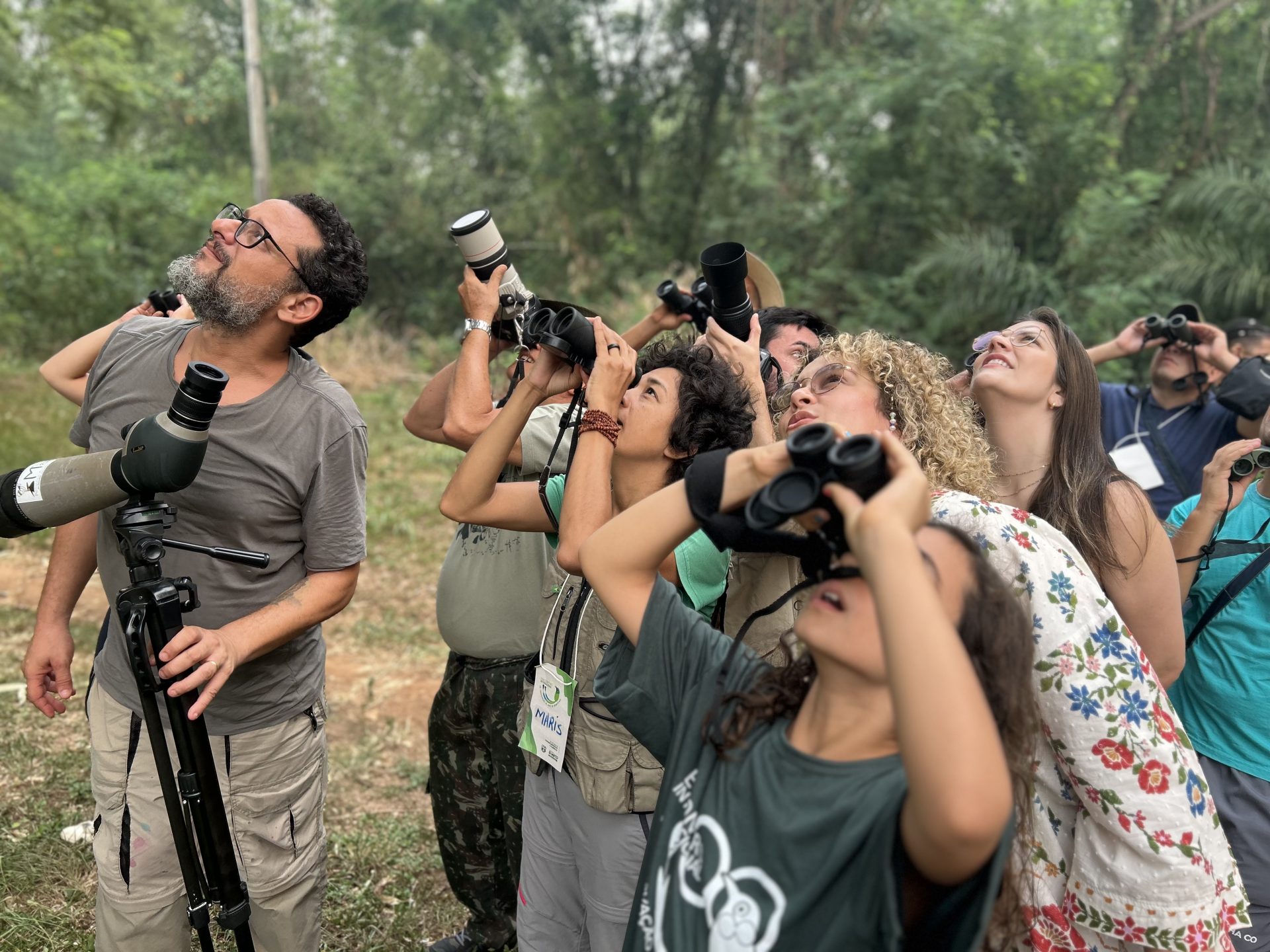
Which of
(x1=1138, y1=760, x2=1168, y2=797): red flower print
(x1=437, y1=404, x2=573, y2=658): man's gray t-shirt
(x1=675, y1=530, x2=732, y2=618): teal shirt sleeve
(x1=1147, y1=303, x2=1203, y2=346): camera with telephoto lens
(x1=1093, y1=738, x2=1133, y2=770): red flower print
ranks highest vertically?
(x1=675, y1=530, x2=732, y2=618): teal shirt sleeve

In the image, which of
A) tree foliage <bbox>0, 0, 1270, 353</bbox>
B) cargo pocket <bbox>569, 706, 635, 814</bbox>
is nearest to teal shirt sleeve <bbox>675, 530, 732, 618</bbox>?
cargo pocket <bbox>569, 706, 635, 814</bbox>

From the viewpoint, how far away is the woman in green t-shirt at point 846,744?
0.97 m

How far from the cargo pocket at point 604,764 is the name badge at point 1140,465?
91.1 inches

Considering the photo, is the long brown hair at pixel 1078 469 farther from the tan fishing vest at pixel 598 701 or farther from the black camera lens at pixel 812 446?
the black camera lens at pixel 812 446

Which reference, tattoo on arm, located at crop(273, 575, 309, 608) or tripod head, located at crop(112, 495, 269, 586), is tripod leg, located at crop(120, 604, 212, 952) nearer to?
tripod head, located at crop(112, 495, 269, 586)

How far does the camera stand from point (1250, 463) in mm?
2186

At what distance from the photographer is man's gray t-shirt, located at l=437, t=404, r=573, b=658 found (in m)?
2.56

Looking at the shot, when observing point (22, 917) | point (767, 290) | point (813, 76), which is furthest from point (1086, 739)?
point (813, 76)

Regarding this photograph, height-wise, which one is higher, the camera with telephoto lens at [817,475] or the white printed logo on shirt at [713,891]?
the camera with telephoto lens at [817,475]

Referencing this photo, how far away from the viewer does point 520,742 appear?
81.4 inches

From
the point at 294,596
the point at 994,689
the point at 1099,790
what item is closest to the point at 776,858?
the point at 994,689

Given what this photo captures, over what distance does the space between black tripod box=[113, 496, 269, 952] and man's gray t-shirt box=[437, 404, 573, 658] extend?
81 centimetres

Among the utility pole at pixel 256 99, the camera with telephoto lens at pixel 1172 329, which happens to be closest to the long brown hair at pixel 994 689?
the camera with telephoto lens at pixel 1172 329

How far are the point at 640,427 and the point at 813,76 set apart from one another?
10.2 metres
